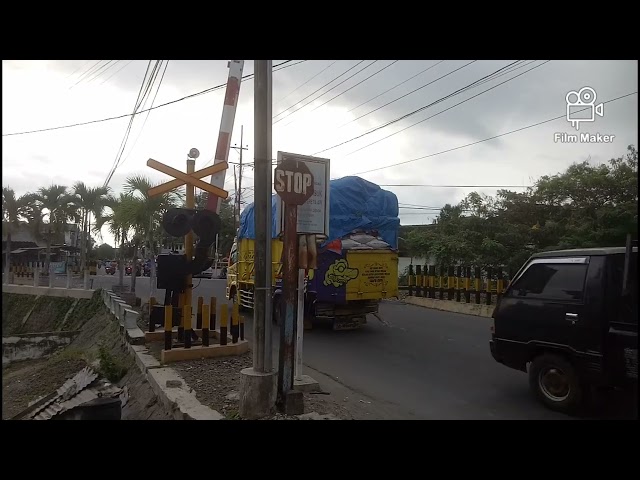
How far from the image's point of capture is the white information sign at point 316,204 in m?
5.65

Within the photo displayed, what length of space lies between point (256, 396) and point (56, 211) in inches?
561

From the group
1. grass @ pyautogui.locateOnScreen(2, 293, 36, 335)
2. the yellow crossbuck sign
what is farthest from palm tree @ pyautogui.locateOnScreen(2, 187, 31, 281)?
grass @ pyautogui.locateOnScreen(2, 293, 36, 335)

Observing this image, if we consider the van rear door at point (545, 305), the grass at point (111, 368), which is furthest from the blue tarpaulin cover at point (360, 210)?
the van rear door at point (545, 305)

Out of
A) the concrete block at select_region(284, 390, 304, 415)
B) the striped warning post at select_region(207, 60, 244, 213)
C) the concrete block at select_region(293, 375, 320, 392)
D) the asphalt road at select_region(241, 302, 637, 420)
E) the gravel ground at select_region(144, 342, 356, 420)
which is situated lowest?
the asphalt road at select_region(241, 302, 637, 420)

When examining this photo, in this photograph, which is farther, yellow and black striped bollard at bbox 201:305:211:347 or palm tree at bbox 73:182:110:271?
palm tree at bbox 73:182:110:271

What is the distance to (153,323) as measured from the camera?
29.3 ft

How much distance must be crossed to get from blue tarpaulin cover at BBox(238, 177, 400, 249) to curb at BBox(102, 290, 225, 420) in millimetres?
3324

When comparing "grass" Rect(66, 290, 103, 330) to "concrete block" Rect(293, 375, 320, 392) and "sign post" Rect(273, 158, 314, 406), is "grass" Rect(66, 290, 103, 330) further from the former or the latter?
"sign post" Rect(273, 158, 314, 406)

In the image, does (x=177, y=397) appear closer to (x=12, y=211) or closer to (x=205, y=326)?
(x=205, y=326)

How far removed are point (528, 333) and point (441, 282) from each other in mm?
10014

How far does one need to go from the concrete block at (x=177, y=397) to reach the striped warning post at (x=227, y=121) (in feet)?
11.1

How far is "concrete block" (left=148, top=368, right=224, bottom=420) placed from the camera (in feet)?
16.2
